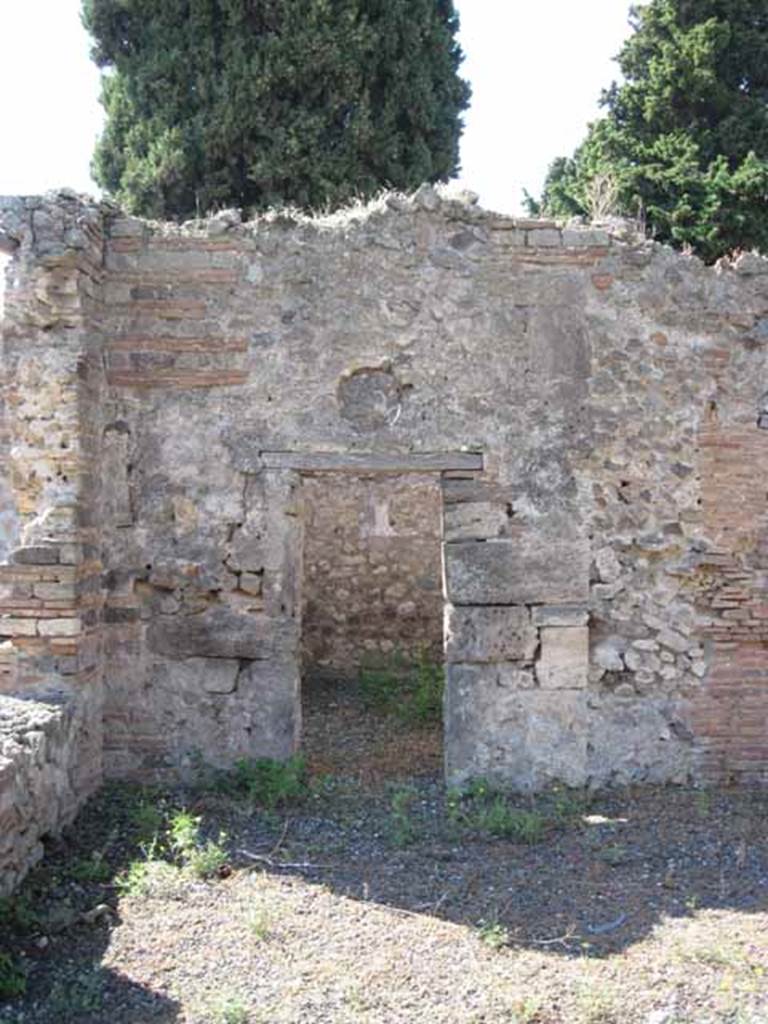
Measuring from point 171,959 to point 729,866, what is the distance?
2657 mm

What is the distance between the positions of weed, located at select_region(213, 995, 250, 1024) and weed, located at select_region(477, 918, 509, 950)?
1.07 m

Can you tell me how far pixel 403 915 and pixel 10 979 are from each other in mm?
1635

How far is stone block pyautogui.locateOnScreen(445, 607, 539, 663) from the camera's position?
6.34m

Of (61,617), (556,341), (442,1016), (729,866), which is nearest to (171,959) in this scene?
(442,1016)

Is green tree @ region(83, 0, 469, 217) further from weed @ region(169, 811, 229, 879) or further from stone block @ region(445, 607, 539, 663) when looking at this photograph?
weed @ region(169, 811, 229, 879)

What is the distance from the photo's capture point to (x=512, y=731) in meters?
6.36

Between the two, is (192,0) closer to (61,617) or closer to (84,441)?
(84,441)

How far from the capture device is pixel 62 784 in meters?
5.68

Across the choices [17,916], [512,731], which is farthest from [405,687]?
[17,916]

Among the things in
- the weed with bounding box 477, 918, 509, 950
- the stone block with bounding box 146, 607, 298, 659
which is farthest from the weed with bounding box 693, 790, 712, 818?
the stone block with bounding box 146, 607, 298, 659

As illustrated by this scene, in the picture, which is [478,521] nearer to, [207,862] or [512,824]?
[512,824]

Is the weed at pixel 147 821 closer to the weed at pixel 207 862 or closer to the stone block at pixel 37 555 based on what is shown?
the weed at pixel 207 862

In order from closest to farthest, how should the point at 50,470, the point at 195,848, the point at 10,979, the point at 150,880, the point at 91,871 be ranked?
the point at 10,979 < the point at 150,880 < the point at 91,871 < the point at 195,848 < the point at 50,470

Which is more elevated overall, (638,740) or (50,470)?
(50,470)
